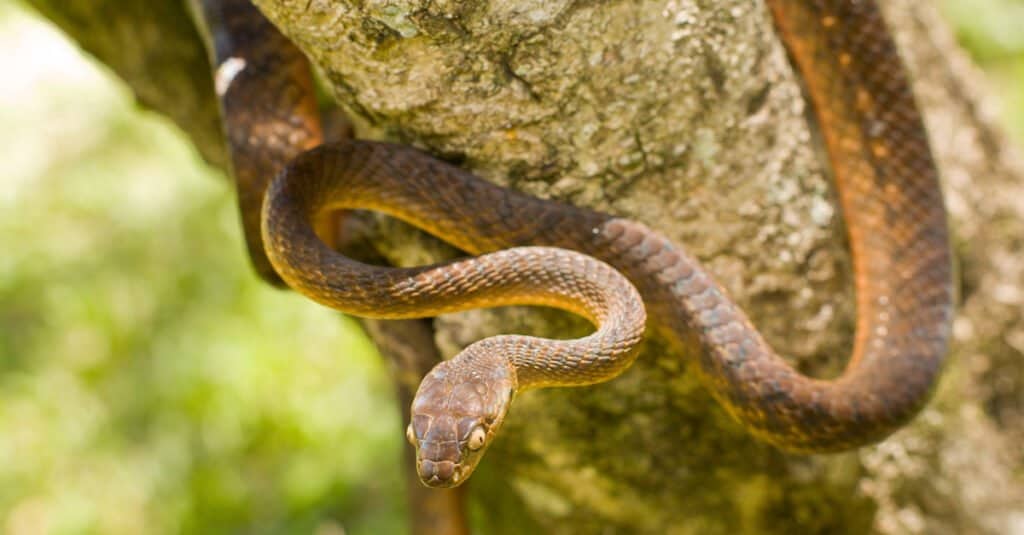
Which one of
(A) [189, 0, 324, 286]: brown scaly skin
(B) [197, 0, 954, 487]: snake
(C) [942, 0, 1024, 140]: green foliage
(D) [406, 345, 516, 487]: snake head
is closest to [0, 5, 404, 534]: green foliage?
(A) [189, 0, 324, 286]: brown scaly skin

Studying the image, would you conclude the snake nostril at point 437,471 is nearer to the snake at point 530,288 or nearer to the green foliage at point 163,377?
the snake at point 530,288

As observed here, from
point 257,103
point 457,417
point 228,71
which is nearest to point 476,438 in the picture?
point 457,417

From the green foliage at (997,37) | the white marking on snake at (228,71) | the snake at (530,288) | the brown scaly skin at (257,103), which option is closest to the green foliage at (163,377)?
the brown scaly skin at (257,103)

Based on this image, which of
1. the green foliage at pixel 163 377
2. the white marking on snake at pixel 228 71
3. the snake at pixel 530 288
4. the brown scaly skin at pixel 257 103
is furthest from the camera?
the green foliage at pixel 163 377

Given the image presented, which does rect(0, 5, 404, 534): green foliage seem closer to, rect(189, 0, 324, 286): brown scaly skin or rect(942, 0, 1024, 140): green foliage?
rect(189, 0, 324, 286): brown scaly skin

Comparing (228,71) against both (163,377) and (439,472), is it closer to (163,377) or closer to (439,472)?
(439,472)

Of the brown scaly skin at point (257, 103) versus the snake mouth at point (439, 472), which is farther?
the brown scaly skin at point (257, 103)

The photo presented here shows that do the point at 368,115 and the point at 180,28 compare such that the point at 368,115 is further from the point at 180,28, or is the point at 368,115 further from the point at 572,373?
the point at 180,28
